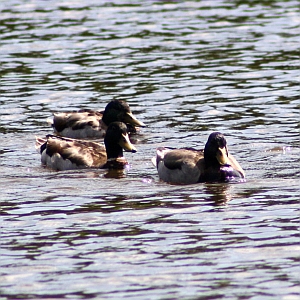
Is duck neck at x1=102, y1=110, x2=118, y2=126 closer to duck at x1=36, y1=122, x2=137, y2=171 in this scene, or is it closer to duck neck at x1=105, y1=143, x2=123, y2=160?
duck at x1=36, y1=122, x2=137, y2=171

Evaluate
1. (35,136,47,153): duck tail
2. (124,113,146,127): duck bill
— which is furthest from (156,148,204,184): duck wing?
(124,113,146,127): duck bill

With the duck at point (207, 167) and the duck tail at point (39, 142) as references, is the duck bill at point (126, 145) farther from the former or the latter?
the duck tail at point (39, 142)

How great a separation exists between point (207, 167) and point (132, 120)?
13.0ft

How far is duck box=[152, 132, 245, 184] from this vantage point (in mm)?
14000

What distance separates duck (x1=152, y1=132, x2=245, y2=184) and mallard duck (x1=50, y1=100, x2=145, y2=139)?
12.5 ft

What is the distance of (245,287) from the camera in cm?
909

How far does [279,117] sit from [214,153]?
447 centimetres

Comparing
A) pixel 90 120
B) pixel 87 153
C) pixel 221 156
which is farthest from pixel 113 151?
pixel 90 120

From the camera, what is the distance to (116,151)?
15.6 meters

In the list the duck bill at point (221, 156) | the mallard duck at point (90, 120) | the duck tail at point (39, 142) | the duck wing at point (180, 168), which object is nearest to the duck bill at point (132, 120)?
the mallard duck at point (90, 120)

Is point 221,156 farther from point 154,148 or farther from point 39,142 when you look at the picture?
point 39,142

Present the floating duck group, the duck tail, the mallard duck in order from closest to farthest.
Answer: the floating duck group
the duck tail
the mallard duck

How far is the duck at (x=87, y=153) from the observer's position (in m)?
15.5

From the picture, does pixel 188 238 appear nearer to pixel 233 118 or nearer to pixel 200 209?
pixel 200 209
